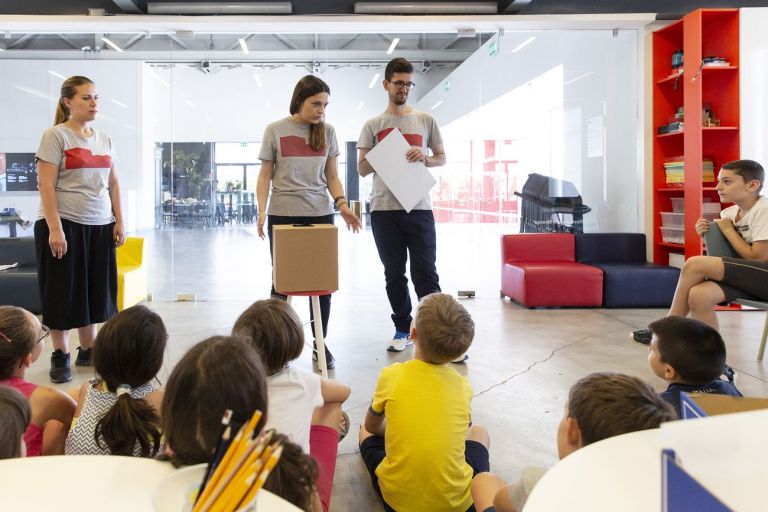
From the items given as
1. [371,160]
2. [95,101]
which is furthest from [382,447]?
[95,101]

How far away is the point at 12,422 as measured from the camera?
110cm

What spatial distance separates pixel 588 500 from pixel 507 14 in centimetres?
583

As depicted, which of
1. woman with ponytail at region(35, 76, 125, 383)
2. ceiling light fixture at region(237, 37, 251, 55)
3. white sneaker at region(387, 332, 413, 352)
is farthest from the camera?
ceiling light fixture at region(237, 37, 251, 55)

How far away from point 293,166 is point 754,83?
403 cm

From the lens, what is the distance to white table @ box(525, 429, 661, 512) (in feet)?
2.45

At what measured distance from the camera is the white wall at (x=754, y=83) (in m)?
5.24

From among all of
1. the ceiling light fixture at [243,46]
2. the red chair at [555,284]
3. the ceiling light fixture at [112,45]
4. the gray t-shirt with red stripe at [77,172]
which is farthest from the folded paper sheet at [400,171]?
the ceiling light fixture at [112,45]

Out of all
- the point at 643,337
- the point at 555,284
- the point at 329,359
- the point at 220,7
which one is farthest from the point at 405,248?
the point at 220,7

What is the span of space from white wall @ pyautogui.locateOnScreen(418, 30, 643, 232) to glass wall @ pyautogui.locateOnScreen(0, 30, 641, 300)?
12 mm

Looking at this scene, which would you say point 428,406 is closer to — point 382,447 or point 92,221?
point 382,447

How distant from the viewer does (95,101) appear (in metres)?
3.23

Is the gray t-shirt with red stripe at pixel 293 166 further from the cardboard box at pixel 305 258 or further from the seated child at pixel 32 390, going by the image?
the seated child at pixel 32 390

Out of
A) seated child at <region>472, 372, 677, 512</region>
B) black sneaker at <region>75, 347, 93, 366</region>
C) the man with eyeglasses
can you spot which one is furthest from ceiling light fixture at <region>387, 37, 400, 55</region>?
seated child at <region>472, 372, 677, 512</region>

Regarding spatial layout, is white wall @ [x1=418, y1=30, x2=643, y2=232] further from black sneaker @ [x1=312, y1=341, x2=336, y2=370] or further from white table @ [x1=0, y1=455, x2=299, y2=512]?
white table @ [x1=0, y1=455, x2=299, y2=512]
